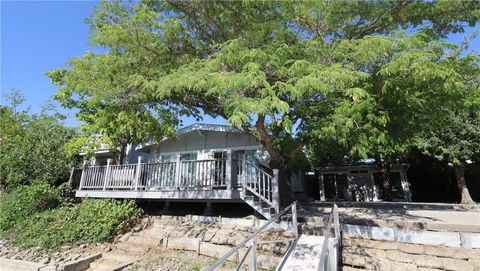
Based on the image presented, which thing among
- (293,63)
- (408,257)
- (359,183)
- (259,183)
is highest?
(293,63)

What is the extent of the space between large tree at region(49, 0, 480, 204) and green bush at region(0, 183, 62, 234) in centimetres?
753

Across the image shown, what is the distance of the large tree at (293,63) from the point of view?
575 centimetres

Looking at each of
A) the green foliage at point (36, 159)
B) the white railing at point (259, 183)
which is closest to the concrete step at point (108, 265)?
the white railing at point (259, 183)

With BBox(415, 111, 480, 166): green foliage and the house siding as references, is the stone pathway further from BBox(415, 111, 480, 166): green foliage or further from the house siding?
BBox(415, 111, 480, 166): green foliage

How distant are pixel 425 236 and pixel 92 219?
10866mm

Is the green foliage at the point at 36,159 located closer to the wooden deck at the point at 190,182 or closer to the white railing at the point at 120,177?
the wooden deck at the point at 190,182

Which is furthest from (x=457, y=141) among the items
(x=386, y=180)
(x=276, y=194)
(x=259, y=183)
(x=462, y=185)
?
(x=259, y=183)

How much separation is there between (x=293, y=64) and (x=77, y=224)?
978cm

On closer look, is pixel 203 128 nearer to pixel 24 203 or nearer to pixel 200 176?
pixel 200 176

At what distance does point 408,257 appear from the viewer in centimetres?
645

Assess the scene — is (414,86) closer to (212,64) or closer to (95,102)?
(212,64)

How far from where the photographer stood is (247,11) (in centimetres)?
768

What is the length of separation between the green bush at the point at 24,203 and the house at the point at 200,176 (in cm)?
122

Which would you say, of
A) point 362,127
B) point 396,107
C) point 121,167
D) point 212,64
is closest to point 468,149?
point 396,107
